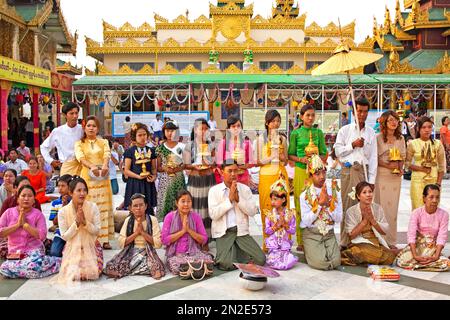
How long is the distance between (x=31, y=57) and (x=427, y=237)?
633 inches

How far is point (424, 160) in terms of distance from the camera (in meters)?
5.21

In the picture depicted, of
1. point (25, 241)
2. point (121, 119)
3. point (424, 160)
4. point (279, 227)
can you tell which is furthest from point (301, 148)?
point (121, 119)

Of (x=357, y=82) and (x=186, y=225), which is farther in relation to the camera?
(x=357, y=82)

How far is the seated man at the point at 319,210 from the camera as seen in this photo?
4.71m

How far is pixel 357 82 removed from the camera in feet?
54.0

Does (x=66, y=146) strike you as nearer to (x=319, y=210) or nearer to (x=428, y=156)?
(x=319, y=210)

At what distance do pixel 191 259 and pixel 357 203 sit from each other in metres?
1.93

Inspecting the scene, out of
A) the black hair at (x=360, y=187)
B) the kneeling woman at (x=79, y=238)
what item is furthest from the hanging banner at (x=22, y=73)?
the black hair at (x=360, y=187)

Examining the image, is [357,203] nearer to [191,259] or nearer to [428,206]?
[428,206]

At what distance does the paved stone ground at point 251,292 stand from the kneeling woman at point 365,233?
17 cm

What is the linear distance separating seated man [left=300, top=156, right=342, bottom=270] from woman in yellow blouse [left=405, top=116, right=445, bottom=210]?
3.51ft

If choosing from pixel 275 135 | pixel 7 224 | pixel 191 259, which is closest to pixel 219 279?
pixel 191 259

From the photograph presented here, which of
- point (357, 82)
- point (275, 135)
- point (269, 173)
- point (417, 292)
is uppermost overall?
point (357, 82)

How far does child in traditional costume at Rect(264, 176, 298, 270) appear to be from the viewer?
465 cm
